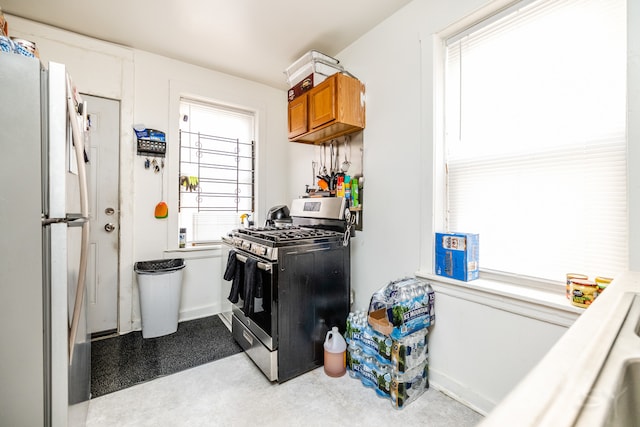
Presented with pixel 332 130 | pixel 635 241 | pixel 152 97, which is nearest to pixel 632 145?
pixel 635 241

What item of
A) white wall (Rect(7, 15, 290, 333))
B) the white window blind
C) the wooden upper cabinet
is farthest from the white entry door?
the white window blind

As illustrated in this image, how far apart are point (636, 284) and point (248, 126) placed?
3.52m

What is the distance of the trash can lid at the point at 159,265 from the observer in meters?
2.60

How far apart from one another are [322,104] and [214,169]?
1.62 m

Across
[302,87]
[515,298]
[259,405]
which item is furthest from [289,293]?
[302,87]

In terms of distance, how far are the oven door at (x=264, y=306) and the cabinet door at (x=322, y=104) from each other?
51.0 inches

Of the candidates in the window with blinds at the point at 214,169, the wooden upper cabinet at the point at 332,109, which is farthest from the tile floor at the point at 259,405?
the wooden upper cabinet at the point at 332,109

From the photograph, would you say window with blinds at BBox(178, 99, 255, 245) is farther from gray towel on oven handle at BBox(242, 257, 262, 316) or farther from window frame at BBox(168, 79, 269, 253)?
gray towel on oven handle at BBox(242, 257, 262, 316)

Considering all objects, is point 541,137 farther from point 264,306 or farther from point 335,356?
point 264,306

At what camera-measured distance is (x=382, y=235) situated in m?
2.29

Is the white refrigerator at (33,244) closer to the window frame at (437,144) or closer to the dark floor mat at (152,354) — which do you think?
the dark floor mat at (152,354)

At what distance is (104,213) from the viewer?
2.60 meters

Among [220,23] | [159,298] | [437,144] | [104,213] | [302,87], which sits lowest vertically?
[159,298]

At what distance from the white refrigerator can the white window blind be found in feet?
6.94
